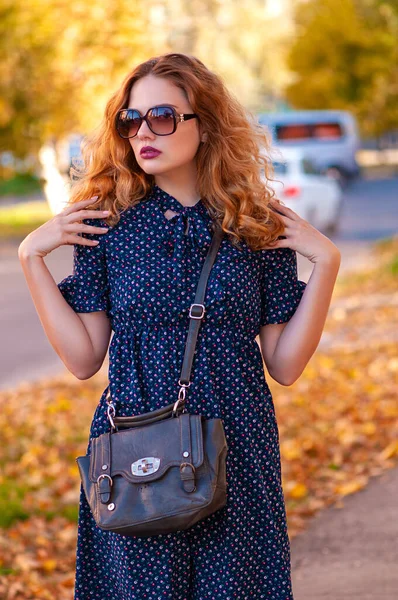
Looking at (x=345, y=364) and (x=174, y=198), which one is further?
(x=345, y=364)

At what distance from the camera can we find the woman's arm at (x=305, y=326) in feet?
8.29

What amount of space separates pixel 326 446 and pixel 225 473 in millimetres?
3666

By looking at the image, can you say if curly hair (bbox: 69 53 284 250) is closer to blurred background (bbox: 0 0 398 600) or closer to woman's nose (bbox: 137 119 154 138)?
woman's nose (bbox: 137 119 154 138)

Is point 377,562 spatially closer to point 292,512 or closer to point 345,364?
point 292,512

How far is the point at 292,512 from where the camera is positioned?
480 centimetres

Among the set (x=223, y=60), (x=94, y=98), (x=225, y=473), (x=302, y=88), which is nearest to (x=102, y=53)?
(x=94, y=98)

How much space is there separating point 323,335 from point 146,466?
7.37 meters

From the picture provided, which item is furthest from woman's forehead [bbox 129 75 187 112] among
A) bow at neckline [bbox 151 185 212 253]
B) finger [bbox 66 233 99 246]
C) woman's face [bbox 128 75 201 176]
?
finger [bbox 66 233 99 246]

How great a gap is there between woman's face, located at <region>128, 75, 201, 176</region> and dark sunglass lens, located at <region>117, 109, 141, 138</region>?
2cm

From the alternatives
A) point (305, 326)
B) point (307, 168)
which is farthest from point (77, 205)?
point (307, 168)

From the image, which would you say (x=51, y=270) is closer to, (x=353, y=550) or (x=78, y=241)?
(x=353, y=550)

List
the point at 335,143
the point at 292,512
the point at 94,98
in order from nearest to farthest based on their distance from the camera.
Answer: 1. the point at 292,512
2. the point at 94,98
3. the point at 335,143

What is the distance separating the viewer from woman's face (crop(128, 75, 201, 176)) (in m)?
2.47

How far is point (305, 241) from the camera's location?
8.34 feet
